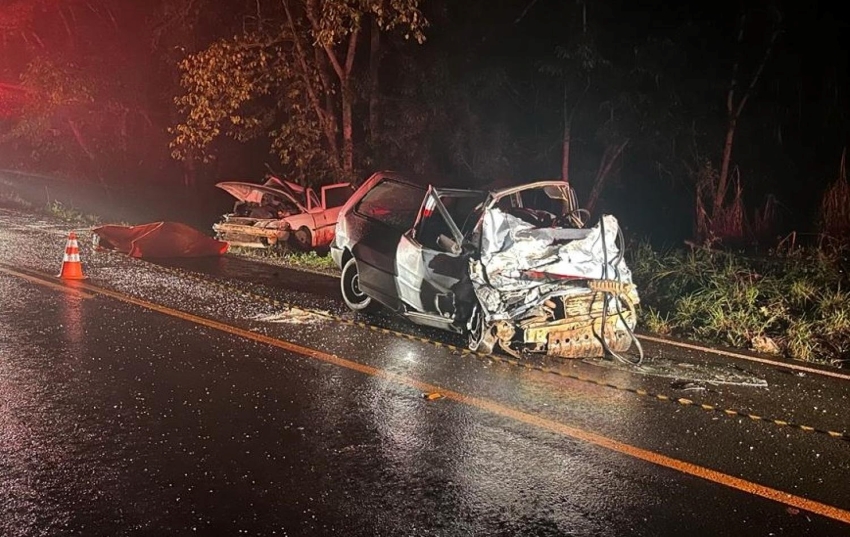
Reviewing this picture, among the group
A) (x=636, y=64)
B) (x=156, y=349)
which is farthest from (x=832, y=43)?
(x=156, y=349)

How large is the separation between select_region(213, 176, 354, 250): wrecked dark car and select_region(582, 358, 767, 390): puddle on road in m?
9.06

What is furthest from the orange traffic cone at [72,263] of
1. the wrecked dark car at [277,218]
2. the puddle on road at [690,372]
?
the puddle on road at [690,372]

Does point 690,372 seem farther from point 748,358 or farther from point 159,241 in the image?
point 159,241

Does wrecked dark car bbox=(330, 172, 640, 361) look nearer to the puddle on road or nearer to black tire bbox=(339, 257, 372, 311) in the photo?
the puddle on road

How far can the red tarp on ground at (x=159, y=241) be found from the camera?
532 inches

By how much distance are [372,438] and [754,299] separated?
623cm

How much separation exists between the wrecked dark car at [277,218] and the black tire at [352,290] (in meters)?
5.80

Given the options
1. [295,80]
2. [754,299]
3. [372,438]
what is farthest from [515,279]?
[295,80]

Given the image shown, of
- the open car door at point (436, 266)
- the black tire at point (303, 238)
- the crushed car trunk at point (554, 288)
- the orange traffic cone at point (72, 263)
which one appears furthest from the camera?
the black tire at point (303, 238)

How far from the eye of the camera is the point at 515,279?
24.5 feet

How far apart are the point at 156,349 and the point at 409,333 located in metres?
2.55

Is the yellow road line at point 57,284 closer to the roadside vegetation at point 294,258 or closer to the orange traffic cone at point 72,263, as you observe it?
the orange traffic cone at point 72,263

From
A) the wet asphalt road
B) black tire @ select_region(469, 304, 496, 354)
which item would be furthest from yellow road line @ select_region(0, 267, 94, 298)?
black tire @ select_region(469, 304, 496, 354)

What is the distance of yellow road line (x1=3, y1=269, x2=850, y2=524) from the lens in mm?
4488
